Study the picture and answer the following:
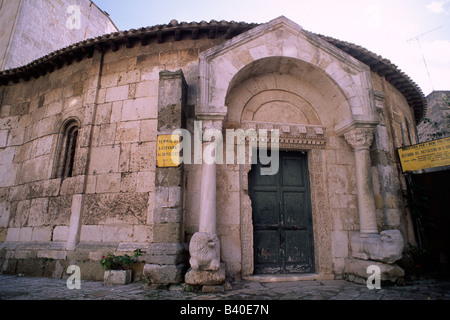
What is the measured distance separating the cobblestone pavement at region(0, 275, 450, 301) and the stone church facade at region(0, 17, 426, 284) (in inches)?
13.1

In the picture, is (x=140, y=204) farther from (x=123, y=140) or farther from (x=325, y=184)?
(x=325, y=184)

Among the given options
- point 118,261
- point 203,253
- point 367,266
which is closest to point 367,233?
point 367,266

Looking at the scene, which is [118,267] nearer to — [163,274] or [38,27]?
[163,274]

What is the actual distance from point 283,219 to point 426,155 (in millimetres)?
3559

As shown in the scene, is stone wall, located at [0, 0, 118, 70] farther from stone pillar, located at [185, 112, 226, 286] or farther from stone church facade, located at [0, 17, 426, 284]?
stone pillar, located at [185, 112, 226, 286]

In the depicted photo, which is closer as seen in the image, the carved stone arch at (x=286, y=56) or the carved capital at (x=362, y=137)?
the carved stone arch at (x=286, y=56)

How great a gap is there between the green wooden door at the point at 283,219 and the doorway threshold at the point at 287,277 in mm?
197

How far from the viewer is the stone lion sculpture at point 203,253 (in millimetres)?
3871

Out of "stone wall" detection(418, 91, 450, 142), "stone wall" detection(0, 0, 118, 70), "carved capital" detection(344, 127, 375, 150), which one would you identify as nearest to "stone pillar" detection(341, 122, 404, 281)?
"carved capital" detection(344, 127, 375, 150)

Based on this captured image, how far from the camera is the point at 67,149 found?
6.35 m

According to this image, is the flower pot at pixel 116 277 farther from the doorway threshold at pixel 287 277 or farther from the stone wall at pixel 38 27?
the stone wall at pixel 38 27

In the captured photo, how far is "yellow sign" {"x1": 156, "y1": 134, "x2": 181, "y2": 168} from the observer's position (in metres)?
4.52

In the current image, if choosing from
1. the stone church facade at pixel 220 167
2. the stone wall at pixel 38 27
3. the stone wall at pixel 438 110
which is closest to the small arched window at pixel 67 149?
the stone church facade at pixel 220 167

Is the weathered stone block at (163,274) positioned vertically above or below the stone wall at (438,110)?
below
